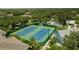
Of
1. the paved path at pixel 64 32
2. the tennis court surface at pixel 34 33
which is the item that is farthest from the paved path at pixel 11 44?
the paved path at pixel 64 32

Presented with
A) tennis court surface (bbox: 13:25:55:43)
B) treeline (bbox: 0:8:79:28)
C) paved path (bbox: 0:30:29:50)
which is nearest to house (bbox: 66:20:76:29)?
treeline (bbox: 0:8:79:28)

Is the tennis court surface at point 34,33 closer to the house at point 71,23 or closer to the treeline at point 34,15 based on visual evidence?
the treeline at point 34,15

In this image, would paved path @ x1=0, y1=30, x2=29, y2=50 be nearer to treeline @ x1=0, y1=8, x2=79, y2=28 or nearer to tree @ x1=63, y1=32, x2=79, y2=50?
treeline @ x1=0, y1=8, x2=79, y2=28

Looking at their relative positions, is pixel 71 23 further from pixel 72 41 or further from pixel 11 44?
pixel 11 44

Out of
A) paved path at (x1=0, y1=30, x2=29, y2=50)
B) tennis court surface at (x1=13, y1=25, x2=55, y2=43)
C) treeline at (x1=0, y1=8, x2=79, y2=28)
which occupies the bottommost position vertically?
paved path at (x1=0, y1=30, x2=29, y2=50)

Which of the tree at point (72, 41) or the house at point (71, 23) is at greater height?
the house at point (71, 23)
